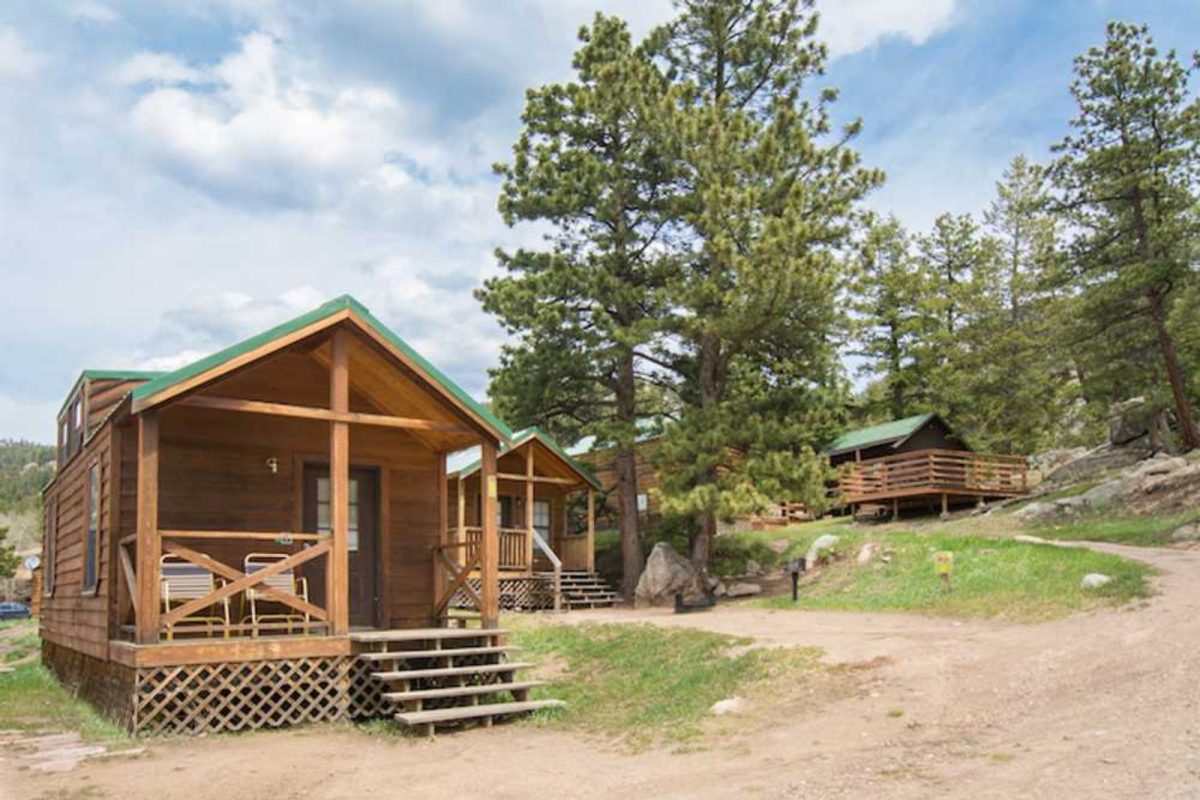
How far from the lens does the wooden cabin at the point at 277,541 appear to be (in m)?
9.34

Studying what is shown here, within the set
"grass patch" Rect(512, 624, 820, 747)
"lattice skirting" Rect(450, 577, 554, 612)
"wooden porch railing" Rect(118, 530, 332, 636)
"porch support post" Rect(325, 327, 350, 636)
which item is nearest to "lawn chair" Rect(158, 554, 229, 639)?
"wooden porch railing" Rect(118, 530, 332, 636)

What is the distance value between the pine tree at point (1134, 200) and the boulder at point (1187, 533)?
8.43 meters

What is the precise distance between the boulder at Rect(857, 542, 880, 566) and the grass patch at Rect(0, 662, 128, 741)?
45.9 feet

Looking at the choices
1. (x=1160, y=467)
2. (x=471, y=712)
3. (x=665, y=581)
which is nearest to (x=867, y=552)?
(x=665, y=581)

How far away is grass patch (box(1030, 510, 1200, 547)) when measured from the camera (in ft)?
63.7

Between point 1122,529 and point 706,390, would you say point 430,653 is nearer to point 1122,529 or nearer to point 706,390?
point 706,390

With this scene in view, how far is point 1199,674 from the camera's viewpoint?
8.52 metres

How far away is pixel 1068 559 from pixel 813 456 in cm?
559

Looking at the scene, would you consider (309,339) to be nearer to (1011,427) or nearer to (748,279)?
(748,279)

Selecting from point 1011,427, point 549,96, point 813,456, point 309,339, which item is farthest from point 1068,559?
point 1011,427

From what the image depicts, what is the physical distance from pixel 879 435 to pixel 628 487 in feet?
44.1

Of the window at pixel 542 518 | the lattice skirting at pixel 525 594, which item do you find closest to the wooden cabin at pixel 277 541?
the lattice skirting at pixel 525 594

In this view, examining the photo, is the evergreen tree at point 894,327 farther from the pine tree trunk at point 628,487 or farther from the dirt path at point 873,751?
the dirt path at point 873,751

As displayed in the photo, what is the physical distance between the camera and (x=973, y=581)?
16.0 m
